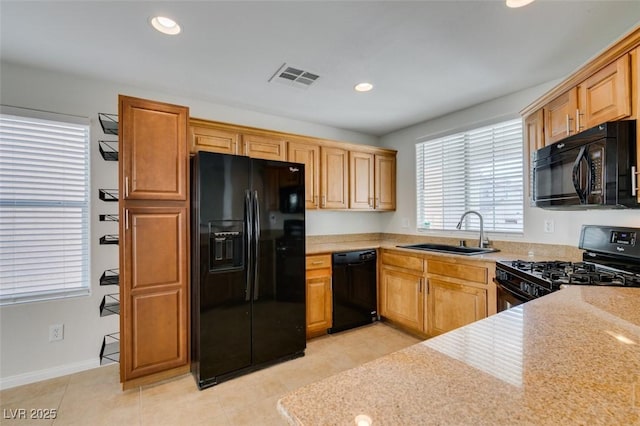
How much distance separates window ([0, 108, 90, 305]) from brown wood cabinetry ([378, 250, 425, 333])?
2937 millimetres

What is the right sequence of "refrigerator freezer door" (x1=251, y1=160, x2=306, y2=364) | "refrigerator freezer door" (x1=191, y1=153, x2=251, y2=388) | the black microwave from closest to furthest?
the black microwave
"refrigerator freezer door" (x1=191, y1=153, x2=251, y2=388)
"refrigerator freezer door" (x1=251, y1=160, x2=306, y2=364)

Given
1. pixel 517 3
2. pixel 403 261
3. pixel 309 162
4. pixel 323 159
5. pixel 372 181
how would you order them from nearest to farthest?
pixel 517 3, pixel 403 261, pixel 309 162, pixel 323 159, pixel 372 181

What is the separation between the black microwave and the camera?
1529 millimetres

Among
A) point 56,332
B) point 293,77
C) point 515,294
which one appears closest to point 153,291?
point 56,332

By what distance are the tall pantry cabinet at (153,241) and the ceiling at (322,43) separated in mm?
432

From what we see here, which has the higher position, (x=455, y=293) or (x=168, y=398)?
(x=455, y=293)

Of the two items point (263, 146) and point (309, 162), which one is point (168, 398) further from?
point (309, 162)

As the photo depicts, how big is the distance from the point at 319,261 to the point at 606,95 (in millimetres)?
2459

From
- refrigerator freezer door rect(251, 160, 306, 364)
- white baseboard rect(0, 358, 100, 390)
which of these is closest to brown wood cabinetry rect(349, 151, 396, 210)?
refrigerator freezer door rect(251, 160, 306, 364)

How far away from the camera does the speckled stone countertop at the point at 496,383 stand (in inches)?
20.6

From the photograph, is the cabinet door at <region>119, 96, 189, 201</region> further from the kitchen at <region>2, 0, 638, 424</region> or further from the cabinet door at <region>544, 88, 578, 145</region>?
the cabinet door at <region>544, 88, 578, 145</region>

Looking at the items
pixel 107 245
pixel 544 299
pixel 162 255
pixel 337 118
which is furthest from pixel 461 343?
pixel 337 118

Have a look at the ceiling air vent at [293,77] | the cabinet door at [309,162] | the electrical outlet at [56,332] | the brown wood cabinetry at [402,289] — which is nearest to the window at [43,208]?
the electrical outlet at [56,332]

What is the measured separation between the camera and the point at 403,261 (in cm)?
318
